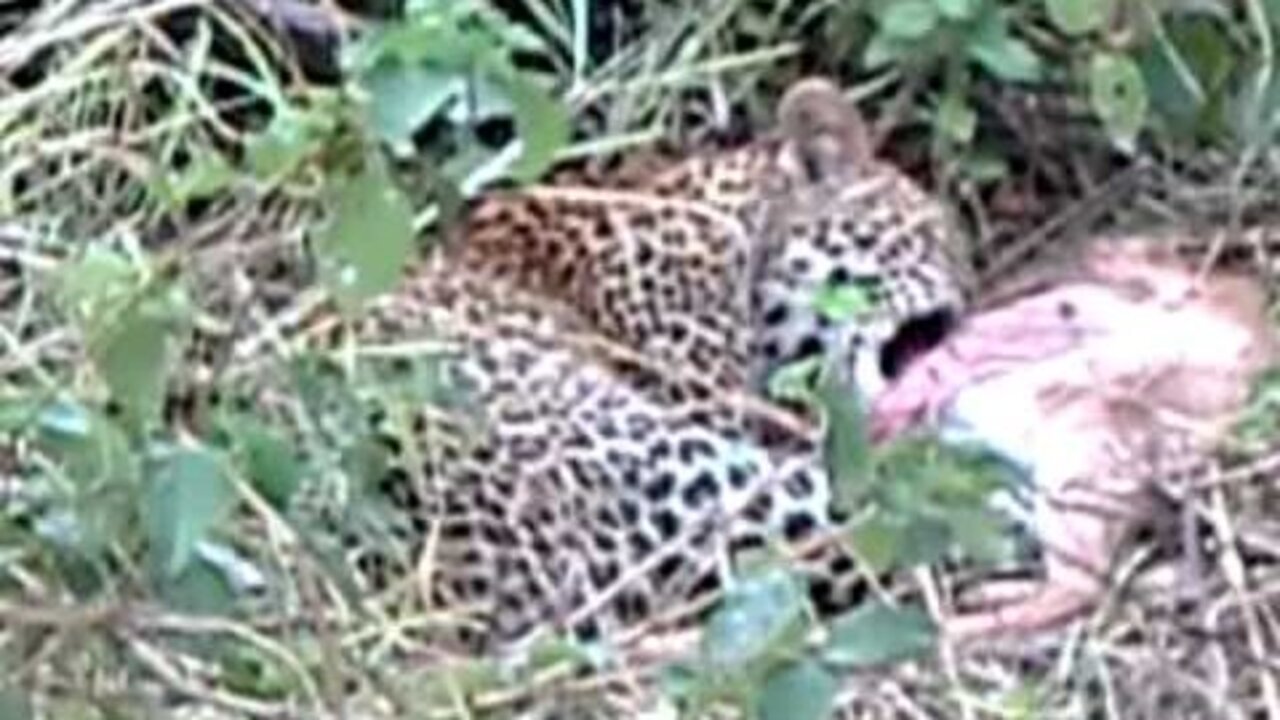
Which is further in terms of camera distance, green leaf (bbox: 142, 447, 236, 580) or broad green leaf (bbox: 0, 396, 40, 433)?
broad green leaf (bbox: 0, 396, 40, 433)

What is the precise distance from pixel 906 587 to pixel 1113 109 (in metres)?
0.38

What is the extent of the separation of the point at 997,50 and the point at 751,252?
10.9 inches

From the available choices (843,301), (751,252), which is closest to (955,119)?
(751,252)

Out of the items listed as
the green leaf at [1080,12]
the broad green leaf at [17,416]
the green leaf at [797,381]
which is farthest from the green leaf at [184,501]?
the green leaf at [1080,12]

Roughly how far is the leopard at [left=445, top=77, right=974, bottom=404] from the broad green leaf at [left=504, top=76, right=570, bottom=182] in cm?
145

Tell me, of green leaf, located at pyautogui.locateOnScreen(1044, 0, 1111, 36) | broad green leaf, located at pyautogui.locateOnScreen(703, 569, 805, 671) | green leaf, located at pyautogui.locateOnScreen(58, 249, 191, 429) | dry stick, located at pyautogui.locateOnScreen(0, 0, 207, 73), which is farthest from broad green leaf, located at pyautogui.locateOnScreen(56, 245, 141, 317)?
green leaf, located at pyautogui.locateOnScreen(1044, 0, 1111, 36)

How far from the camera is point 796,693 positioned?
263 centimetres

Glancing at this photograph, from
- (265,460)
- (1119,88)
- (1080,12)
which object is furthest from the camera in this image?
(1119,88)

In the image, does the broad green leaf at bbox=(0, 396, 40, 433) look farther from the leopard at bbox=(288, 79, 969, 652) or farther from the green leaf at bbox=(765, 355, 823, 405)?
the leopard at bbox=(288, 79, 969, 652)

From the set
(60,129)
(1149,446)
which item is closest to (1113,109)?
(1149,446)

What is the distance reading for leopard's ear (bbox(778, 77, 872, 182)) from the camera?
4.12 m

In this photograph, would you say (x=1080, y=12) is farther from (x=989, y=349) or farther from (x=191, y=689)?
(x=191, y=689)

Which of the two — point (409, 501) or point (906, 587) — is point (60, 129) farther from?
point (906, 587)

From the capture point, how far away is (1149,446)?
3.63 meters
